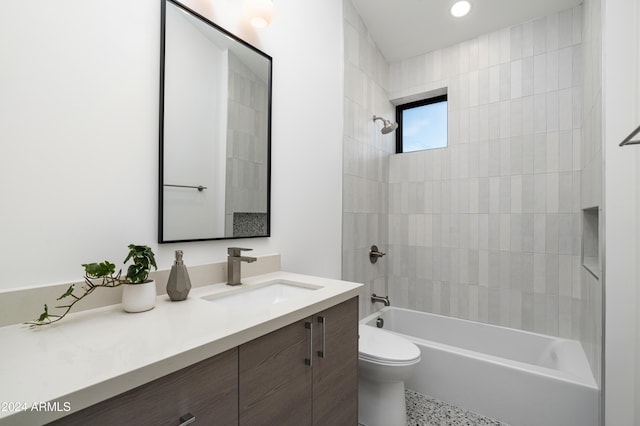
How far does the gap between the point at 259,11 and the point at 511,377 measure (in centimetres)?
242

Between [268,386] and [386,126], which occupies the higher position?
[386,126]

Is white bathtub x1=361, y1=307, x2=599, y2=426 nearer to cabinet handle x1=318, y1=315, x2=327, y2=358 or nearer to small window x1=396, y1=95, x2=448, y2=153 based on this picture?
cabinet handle x1=318, y1=315, x2=327, y2=358

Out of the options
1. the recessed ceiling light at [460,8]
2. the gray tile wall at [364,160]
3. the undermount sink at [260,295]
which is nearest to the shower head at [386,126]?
the gray tile wall at [364,160]

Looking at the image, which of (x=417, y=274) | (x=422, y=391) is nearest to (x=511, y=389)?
(x=422, y=391)

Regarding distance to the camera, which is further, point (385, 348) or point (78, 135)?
point (385, 348)

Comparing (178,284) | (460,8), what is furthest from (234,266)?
(460,8)

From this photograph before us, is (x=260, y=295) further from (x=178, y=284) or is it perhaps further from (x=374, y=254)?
(x=374, y=254)

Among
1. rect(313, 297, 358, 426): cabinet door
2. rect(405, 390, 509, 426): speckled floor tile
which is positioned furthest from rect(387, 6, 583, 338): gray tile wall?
rect(313, 297, 358, 426): cabinet door

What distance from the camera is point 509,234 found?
7.56 ft

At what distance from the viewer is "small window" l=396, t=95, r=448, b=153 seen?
273 centimetres

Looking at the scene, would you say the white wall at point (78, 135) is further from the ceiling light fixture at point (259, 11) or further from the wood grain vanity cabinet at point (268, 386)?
the wood grain vanity cabinet at point (268, 386)

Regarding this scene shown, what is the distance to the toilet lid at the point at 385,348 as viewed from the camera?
1.58 metres

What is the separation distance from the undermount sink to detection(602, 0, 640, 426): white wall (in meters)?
1.40

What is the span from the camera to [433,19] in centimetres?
234
